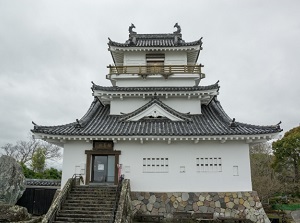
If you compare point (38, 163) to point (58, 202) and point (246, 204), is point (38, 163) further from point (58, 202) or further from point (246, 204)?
point (246, 204)

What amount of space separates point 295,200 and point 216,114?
19911 mm

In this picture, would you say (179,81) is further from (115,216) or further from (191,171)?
(115,216)

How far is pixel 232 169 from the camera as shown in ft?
45.6

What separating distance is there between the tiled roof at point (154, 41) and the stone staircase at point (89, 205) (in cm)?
1012

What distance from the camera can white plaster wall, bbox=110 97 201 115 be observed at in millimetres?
16656

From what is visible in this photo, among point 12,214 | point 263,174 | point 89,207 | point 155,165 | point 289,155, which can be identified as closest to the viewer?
point 89,207

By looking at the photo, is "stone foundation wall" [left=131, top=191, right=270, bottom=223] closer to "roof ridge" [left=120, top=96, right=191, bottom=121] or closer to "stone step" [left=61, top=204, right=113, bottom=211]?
"stone step" [left=61, top=204, right=113, bottom=211]

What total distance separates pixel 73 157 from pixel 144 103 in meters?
5.63

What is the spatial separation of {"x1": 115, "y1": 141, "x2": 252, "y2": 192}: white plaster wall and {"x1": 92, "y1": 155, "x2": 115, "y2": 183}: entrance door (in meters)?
0.71

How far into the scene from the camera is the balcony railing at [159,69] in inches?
680

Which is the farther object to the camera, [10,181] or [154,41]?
[154,41]

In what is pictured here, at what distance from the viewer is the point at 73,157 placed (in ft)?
46.9

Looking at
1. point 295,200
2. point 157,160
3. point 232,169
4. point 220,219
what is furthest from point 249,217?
point 295,200

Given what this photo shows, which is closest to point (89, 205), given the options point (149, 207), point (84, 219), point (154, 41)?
point (84, 219)
